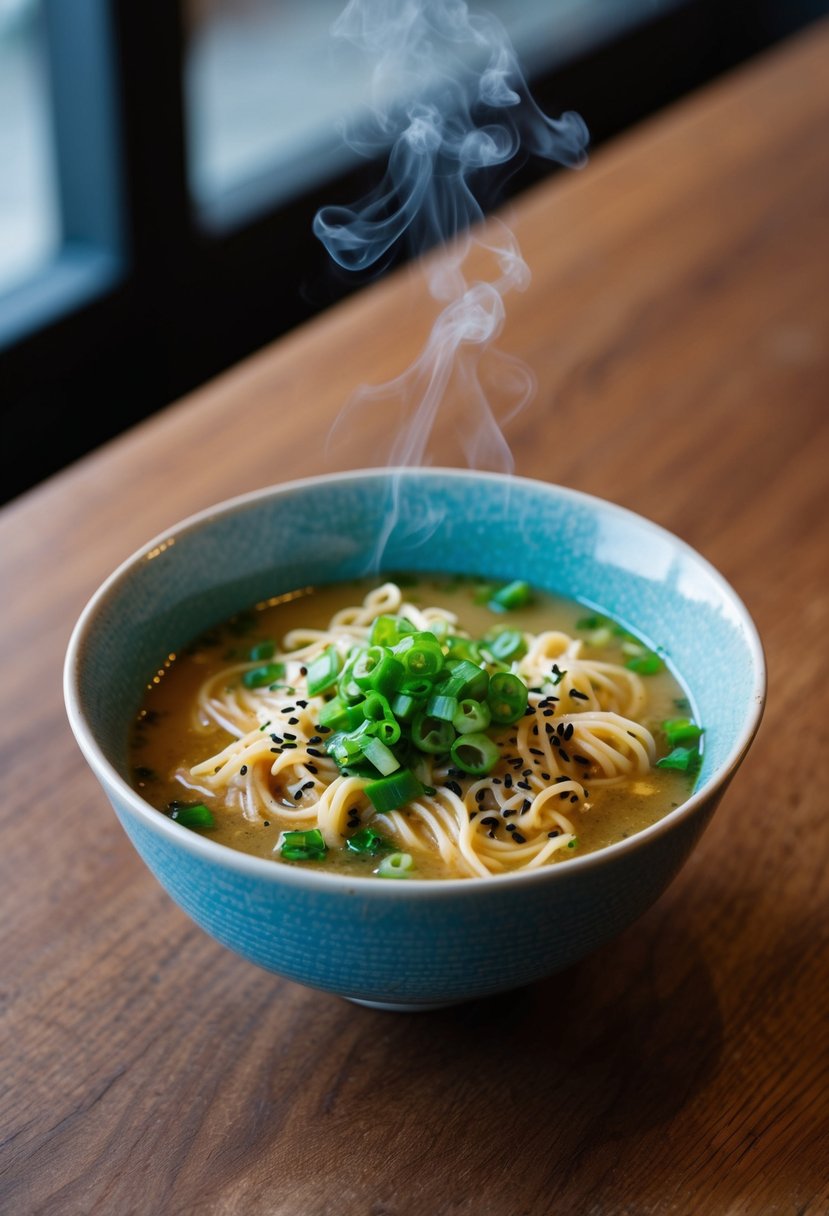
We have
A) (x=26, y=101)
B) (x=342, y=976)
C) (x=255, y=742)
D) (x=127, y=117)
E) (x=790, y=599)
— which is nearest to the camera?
(x=342, y=976)

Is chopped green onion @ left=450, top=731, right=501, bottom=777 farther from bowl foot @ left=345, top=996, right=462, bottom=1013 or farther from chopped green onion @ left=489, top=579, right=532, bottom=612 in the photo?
chopped green onion @ left=489, top=579, right=532, bottom=612

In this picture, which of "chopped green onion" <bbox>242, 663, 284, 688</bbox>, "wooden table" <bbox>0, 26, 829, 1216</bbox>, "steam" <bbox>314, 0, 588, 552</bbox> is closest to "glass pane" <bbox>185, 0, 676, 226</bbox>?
"steam" <bbox>314, 0, 588, 552</bbox>

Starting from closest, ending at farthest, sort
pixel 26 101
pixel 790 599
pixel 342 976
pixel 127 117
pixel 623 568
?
pixel 342 976
pixel 623 568
pixel 790 599
pixel 127 117
pixel 26 101

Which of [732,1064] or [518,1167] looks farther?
[732,1064]

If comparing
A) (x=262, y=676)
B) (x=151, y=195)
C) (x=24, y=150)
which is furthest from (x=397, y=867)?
(x=24, y=150)

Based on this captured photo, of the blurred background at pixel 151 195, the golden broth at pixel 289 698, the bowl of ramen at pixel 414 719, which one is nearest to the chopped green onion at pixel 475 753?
the bowl of ramen at pixel 414 719

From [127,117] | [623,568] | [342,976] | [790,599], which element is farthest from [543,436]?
[127,117]

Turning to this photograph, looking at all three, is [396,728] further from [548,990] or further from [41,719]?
[41,719]

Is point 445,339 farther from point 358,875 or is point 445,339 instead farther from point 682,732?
point 358,875
